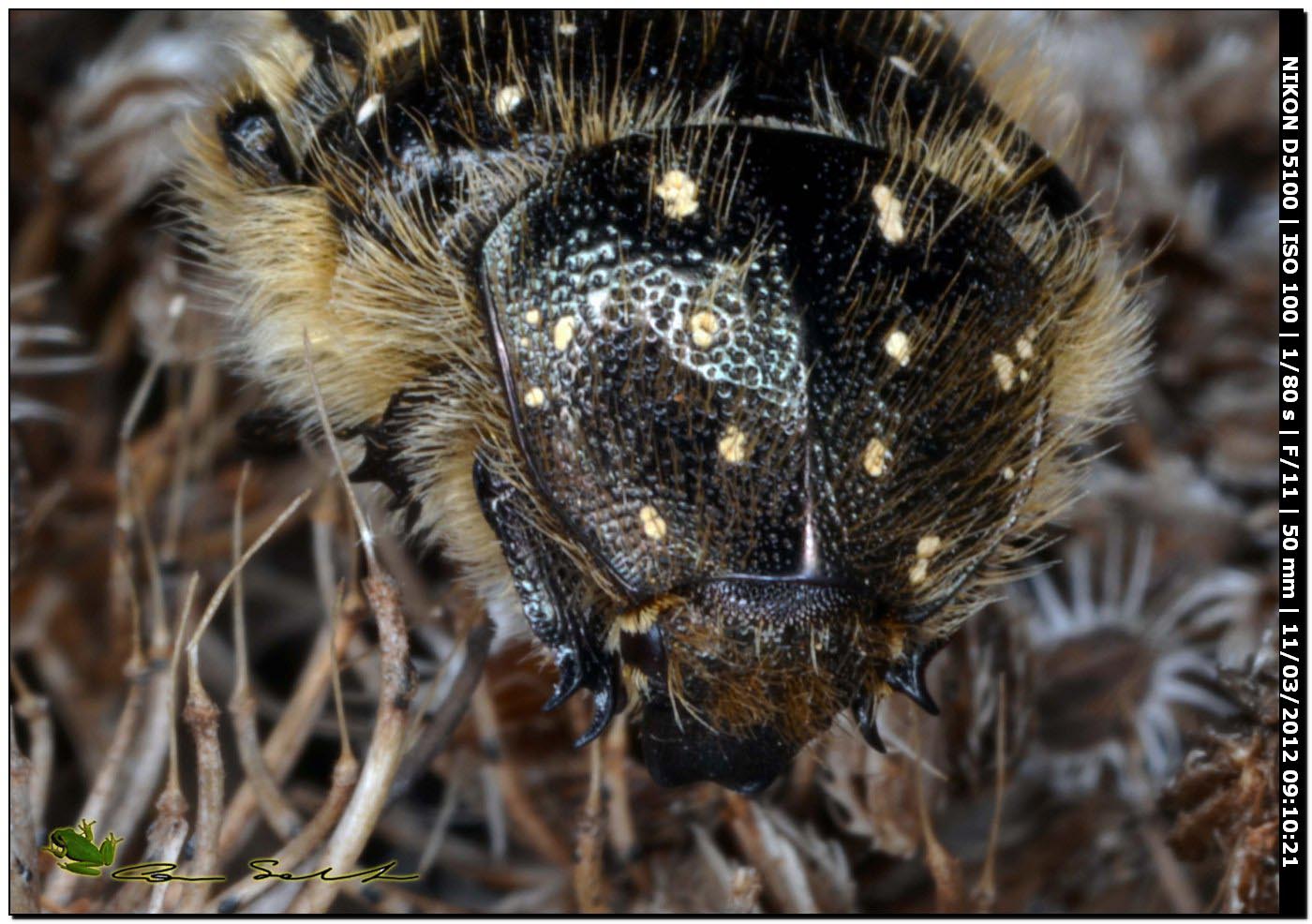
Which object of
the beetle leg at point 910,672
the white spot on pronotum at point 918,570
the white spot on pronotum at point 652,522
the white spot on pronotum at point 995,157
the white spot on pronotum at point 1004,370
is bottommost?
the beetle leg at point 910,672

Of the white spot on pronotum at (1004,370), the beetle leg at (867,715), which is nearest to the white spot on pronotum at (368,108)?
the white spot on pronotum at (1004,370)

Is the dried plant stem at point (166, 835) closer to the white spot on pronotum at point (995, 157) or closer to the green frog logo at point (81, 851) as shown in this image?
the green frog logo at point (81, 851)

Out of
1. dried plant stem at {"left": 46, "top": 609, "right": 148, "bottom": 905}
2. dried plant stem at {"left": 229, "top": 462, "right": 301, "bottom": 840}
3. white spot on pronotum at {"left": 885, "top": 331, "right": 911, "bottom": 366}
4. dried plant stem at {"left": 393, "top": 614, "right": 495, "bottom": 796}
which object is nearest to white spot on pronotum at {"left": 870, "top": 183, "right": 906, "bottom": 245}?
white spot on pronotum at {"left": 885, "top": 331, "right": 911, "bottom": 366}

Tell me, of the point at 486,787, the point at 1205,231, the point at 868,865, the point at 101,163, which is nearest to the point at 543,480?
the point at 486,787

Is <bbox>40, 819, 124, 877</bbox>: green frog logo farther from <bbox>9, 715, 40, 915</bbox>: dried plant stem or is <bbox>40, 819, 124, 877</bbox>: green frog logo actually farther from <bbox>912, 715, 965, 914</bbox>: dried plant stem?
<bbox>912, 715, 965, 914</bbox>: dried plant stem

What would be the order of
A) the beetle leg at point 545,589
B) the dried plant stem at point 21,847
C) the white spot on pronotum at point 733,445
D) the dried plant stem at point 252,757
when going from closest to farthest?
1. the white spot on pronotum at point 733,445
2. the beetle leg at point 545,589
3. the dried plant stem at point 21,847
4. the dried plant stem at point 252,757
